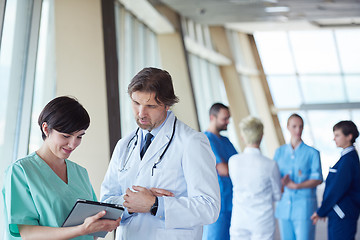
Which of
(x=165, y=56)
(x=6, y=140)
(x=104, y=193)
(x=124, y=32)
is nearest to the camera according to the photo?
(x=104, y=193)

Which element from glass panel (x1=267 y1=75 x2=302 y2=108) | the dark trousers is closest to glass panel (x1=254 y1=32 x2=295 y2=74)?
glass panel (x1=267 y1=75 x2=302 y2=108)

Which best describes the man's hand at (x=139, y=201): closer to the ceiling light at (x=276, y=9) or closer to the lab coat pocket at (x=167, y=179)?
the lab coat pocket at (x=167, y=179)

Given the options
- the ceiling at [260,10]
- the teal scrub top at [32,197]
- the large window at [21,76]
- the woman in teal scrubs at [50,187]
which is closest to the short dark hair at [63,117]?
the woman in teal scrubs at [50,187]

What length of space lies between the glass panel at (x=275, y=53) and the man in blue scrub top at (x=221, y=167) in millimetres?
8437

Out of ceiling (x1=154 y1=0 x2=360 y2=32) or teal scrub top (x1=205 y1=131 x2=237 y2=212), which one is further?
ceiling (x1=154 y1=0 x2=360 y2=32)

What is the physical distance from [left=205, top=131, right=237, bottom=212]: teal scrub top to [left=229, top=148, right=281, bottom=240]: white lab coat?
0.32ft

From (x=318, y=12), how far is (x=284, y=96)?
479 centimetres

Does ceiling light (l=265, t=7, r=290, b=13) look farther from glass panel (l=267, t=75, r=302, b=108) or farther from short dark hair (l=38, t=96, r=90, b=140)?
short dark hair (l=38, t=96, r=90, b=140)

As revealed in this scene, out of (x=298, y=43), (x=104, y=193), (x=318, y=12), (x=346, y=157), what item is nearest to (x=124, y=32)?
(x=346, y=157)

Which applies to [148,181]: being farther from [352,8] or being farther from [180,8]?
[352,8]

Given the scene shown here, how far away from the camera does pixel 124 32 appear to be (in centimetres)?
518

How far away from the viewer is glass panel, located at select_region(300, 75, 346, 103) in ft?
40.1

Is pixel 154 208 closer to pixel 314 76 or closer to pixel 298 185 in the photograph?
pixel 298 185

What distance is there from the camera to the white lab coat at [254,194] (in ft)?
11.2
